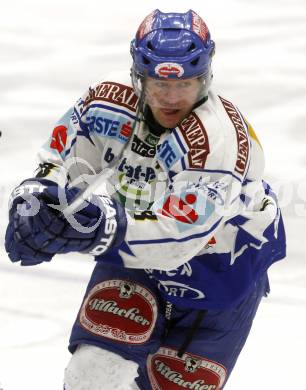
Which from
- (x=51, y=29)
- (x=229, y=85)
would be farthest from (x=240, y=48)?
(x=51, y=29)

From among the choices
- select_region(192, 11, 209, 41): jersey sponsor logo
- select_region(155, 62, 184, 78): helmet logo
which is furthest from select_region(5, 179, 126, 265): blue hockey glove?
select_region(192, 11, 209, 41): jersey sponsor logo

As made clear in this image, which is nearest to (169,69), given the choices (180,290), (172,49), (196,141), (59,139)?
(172,49)

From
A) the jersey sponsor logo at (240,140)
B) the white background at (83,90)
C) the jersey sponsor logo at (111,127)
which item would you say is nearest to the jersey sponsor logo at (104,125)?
the jersey sponsor logo at (111,127)

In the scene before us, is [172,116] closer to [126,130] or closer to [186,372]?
[126,130]

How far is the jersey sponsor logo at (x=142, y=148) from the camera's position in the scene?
2.53 metres

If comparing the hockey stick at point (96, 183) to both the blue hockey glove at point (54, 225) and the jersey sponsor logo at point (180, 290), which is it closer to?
the blue hockey glove at point (54, 225)

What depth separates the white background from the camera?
331cm

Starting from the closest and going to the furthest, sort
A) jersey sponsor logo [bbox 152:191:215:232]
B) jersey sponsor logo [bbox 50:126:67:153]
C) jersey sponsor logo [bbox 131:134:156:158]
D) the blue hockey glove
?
the blue hockey glove → jersey sponsor logo [bbox 152:191:215:232] → jersey sponsor logo [bbox 131:134:156:158] → jersey sponsor logo [bbox 50:126:67:153]

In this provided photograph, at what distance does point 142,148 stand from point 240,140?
231 mm

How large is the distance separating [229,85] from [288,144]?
527mm

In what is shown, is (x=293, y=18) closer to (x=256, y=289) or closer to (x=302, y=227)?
(x=302, y=227)

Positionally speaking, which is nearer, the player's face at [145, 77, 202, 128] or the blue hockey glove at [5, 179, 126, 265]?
the blue hockey glove at [5, 179, 126, 265]

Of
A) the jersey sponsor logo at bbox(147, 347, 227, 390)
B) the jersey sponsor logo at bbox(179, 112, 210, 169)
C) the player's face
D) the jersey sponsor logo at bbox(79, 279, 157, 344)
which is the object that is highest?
the player's face

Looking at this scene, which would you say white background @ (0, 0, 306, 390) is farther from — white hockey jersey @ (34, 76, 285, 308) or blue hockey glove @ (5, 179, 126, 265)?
blue hockey glove @ (5, 179, 126, 265)
